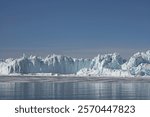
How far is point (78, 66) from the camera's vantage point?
106 feet

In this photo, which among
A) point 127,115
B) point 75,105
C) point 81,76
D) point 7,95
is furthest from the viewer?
point 81,76

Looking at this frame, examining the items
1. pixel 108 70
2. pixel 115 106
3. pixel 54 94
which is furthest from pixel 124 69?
pixel 115 106

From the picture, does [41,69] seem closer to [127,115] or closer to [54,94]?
[54,94]

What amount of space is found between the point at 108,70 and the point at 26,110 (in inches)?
1185

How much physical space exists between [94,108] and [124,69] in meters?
29.6

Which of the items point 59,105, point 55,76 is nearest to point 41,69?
point 55,76

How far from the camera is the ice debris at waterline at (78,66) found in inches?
1079

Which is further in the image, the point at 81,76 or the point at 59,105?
the point at 81,76

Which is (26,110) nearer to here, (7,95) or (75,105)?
(75,105)

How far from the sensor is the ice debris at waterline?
1079 inches

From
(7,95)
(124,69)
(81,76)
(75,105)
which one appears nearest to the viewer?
(75,105)

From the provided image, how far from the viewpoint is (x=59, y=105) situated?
12102 millimetres

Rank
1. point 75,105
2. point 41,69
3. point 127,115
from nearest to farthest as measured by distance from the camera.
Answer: point 127,115
point 75,105
point 41,69

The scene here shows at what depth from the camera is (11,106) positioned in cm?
1199
